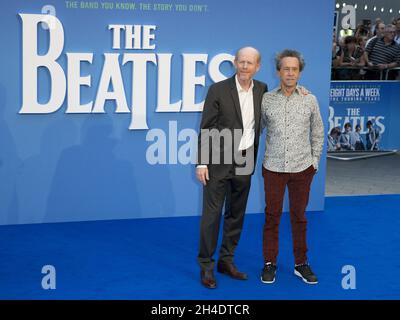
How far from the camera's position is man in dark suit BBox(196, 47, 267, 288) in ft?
15.3

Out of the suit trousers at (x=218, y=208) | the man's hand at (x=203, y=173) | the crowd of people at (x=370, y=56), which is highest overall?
the crowd of people at (x=370, y=56)

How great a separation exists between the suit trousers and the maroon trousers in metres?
0.17

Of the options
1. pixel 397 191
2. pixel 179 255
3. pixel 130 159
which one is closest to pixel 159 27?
pixel 130 159

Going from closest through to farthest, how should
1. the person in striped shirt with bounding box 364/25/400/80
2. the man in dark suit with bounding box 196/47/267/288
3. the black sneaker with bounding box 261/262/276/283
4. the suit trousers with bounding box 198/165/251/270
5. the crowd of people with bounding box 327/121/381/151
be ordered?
1. the man in dark suit with bounding box 196/47/267/288
2. the suit trousers with bounding box 198/165/251/270
3. the black sneaker with bounding box 261/262/276/283
4. the crowd of people with bounding box 327/121/381/151
5. the person in striped shirt with bounding box 364/25/400/80

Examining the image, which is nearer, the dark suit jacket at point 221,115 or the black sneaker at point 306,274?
the dark suit jacket at point 221,115

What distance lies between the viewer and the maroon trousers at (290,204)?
477 centimetres

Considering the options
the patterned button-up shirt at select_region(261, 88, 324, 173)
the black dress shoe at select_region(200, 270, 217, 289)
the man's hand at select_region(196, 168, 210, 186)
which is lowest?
the black dress shoe at select_region(200, 270, 217, 289)

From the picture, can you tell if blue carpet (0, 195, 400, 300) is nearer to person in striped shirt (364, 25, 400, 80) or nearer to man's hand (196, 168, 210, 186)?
man's hand (196, 168, 210, 186)

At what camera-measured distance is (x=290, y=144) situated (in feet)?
15.4

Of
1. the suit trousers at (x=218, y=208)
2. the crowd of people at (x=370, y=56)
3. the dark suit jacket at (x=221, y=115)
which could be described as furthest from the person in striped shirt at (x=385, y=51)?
the dark suit jacket at (x=221, y=115)

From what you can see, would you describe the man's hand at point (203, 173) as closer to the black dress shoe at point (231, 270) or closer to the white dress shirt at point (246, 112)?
the white dress shirt at point (246, 112)

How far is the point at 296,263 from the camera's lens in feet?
16.4

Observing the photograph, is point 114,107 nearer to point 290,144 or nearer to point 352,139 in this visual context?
point 290,144

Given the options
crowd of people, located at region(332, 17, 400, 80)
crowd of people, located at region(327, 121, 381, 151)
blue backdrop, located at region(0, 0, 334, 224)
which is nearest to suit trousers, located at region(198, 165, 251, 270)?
blue backdrop, located at region(0, 0, 334, 224)
